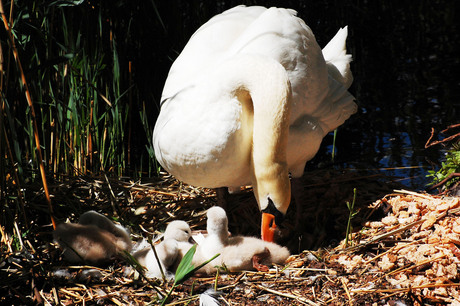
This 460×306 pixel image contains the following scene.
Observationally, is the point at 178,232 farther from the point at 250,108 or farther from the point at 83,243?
the point at 250,108

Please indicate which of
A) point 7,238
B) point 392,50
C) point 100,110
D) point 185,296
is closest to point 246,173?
point 185,296

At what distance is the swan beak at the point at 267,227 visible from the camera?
3.65m

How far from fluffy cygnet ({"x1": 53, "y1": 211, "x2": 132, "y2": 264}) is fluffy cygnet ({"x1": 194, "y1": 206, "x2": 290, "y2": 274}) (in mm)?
495

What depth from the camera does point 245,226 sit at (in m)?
4.25

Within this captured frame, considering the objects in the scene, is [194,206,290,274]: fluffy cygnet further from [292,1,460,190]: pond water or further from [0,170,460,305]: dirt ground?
[292,1,460,190]: pond water

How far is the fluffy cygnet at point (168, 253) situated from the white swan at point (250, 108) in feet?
1.09

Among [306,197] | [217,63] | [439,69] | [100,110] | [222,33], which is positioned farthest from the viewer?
[439,69]

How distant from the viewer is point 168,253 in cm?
333

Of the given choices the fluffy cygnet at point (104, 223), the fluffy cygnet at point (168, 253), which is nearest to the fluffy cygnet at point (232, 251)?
the fluffy cygnet at point (168, 253)

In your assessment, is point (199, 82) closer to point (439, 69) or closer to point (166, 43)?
point (166, 43)

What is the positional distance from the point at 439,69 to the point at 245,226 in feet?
12.6

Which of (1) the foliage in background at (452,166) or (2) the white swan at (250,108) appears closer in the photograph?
(2) the white swan at (250,108)

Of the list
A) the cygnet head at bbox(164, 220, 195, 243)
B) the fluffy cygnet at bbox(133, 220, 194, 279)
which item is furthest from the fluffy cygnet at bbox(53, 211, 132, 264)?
the cygnet head at bbox(164, 220, 195, 243)

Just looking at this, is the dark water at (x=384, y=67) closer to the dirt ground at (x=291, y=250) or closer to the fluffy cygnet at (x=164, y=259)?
the dirt ground at (x=291, y=250)
